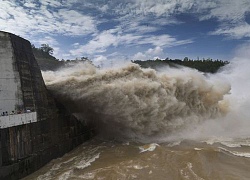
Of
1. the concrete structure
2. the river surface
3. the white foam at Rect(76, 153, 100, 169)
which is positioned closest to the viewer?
the river surface

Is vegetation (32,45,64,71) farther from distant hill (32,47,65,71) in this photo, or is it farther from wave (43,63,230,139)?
wave (43,63,230,139)

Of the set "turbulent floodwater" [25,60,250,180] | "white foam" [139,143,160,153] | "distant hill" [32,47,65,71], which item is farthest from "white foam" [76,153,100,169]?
"distant hill" [32,47,65,71]

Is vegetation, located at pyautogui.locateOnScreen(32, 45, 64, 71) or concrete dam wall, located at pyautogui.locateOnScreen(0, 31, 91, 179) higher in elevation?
vegetation, located at pyautogui.locateOnScreen(32, 45, 64, 71)

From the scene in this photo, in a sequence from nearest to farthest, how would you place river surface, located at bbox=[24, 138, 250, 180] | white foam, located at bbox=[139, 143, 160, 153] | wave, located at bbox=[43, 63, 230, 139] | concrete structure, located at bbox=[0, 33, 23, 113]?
river surface, located at bbox=[24, 138, 250, 180], concrete structure, located at bbox=[0, 33, 23, 113], white foam, located at bbox=[139, 143, 160, 153], wave, located at bbox=[43, 63, 230, 139]

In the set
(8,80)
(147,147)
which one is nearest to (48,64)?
(8,80)

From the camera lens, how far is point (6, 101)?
41.2 ft

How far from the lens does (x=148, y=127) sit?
18312 mm

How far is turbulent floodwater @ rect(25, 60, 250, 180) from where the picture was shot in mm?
12648

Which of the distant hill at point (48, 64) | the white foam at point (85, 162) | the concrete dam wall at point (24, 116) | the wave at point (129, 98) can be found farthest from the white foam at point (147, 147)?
the distant hill at point (48, 64)

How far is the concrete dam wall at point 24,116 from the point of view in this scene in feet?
39.1

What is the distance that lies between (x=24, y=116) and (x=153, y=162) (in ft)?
22.1

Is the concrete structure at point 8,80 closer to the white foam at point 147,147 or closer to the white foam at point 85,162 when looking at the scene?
the white foam at point 85,162

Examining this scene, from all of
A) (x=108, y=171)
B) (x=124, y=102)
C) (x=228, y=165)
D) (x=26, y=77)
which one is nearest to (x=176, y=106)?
(x=124, y=102)

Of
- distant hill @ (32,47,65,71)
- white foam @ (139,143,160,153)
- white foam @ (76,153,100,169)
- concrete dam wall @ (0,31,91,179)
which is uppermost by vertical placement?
distant hill @ (32,47,65,71)
